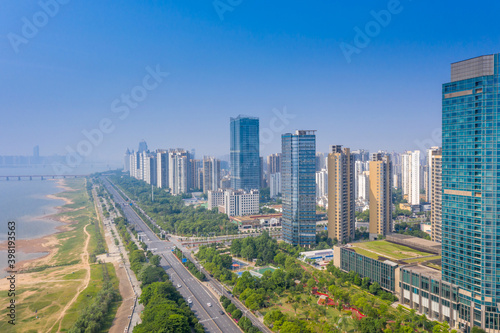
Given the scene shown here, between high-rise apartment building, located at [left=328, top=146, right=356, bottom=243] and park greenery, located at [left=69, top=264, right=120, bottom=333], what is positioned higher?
high-rise apartment building, located at [left=328, top=146, right=356, bottom=243]

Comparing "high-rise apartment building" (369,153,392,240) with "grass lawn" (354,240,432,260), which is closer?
"grass lawn" (354,240,432,260)

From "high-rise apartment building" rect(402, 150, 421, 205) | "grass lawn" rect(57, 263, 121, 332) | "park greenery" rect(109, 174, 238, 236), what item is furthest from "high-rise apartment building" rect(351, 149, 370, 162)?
"grass lawn" rect(57, 263, 121, 332)

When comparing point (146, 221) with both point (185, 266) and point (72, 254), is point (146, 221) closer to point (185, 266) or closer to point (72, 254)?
point (72, 254)

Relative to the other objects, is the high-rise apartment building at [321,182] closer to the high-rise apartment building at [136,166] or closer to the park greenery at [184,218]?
the park greenery at [184,218]

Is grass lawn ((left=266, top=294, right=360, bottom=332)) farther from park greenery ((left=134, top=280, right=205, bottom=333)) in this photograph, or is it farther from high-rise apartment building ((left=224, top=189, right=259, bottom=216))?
high-rise apartment building ((left=224, top=189, right=259, bottom=216))

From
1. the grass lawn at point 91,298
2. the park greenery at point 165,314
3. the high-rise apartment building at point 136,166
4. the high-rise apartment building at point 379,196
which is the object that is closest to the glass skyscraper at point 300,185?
the high-rise apartment building at point 379,196

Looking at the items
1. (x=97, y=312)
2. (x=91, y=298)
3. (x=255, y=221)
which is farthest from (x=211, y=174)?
(x=97, y=312)
